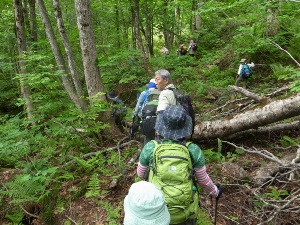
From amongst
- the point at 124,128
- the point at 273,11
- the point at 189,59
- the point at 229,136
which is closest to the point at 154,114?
the point at 229,136

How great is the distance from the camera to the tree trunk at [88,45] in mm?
6160

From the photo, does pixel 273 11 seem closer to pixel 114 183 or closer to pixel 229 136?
pixel 229 136

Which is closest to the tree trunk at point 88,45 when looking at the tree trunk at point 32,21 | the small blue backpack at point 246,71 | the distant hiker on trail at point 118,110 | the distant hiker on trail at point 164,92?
the distant hiker on trail at point 118,110

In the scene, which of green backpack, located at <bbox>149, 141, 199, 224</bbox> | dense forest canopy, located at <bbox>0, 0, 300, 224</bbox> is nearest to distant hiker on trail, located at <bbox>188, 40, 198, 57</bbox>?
dense forest canopy, located at <bbox>0, 0, 300, 224</bbox>

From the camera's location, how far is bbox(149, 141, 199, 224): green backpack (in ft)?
8.02

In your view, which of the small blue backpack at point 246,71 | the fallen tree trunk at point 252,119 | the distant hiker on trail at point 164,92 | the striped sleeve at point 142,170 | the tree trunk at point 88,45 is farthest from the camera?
the small blue backpack at point 246,71

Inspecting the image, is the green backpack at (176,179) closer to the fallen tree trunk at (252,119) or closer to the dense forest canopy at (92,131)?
the dense forest canopy at (92,131)

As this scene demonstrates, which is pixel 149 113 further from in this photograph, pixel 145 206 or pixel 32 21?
pixel 32 21

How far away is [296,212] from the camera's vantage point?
326cm

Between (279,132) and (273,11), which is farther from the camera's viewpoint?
(273,11)

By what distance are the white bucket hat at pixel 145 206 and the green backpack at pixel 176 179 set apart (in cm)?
52

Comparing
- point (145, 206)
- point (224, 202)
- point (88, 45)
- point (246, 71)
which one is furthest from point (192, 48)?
point (145, 206)

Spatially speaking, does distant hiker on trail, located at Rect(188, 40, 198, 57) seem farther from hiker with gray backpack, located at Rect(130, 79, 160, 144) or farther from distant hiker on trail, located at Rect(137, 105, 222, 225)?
distant hiker on trail, located at Rect(137, 105, 222, 225)

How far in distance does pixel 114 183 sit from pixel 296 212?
3006 millimetres
